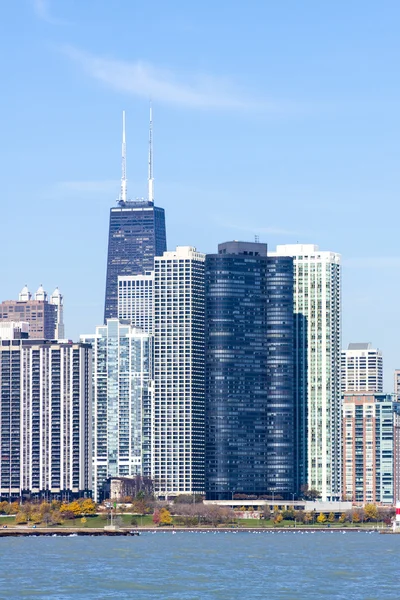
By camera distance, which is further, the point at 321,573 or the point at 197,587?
the point at 321,573

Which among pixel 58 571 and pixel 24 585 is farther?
pixel 58 571

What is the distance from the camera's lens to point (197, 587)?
577 feet

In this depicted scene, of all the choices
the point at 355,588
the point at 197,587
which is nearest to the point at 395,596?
the point at 355,588

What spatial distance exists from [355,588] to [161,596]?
20869 mm

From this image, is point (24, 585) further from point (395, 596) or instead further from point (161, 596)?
point (395, 596)

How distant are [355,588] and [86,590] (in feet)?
85.4

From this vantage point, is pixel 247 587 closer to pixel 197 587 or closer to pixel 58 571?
pixel 197 587

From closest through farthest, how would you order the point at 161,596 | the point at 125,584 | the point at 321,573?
the point at 161,596
the point at 125,584
the point at 321,573

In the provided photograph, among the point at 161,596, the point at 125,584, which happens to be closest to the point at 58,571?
the point at 125,584

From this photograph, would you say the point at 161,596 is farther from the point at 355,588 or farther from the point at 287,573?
the point at 287,573

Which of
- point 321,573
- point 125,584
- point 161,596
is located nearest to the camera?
point 161,596

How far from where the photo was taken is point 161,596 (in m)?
167

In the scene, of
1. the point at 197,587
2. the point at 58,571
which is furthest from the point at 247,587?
the point at 58,571

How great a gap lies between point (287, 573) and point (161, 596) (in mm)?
33104
